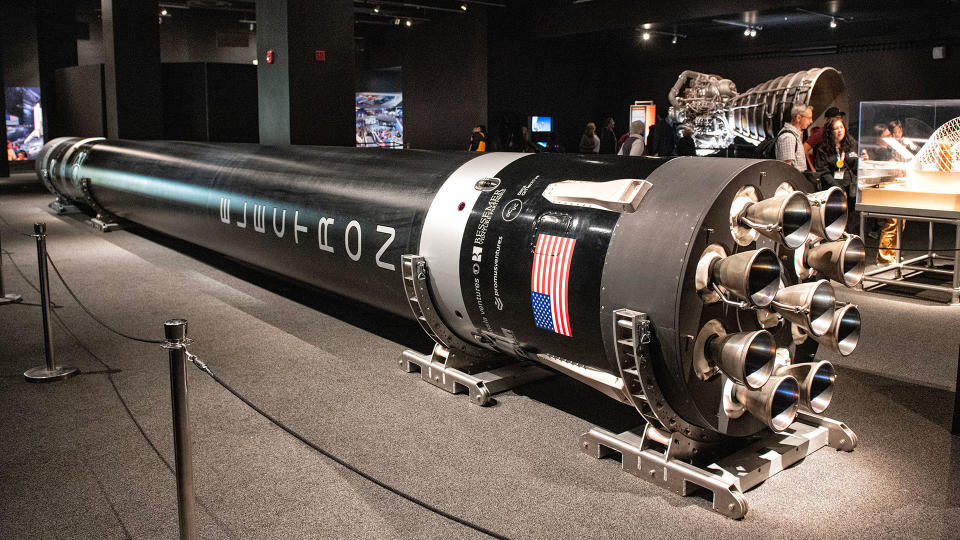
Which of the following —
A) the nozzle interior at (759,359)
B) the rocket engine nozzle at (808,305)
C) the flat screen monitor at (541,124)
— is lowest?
the nozzle interior at (759,359)

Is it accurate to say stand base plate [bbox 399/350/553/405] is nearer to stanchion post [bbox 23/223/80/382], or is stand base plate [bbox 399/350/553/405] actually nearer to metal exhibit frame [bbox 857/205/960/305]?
stanchion post [bbox 23/223/80/382]

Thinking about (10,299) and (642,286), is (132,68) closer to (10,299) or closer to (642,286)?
(10,299)

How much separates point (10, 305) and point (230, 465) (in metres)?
3.49

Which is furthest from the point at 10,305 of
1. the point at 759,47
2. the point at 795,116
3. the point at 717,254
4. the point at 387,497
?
the point at 759,47

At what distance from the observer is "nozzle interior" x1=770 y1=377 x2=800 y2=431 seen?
251 cm

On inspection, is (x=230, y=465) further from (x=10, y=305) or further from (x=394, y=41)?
(x=394, y=41)

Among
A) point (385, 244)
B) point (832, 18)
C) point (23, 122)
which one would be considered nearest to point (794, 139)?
point (385, 244)

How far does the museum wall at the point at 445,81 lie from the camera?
1575 cm

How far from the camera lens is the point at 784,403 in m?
2.53

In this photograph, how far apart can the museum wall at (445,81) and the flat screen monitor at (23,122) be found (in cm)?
1001

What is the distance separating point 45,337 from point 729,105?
633 cm

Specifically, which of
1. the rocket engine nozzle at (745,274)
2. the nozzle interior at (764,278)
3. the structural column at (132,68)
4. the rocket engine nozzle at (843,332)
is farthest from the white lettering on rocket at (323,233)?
the structural column at (132,68)

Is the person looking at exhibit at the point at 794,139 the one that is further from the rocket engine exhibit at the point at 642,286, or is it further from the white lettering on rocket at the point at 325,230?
the white lettering on rocket at the point at 325,230

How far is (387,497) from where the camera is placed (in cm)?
263
